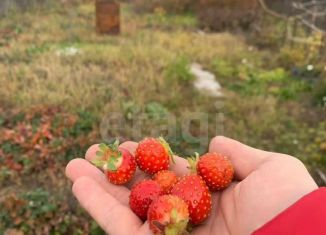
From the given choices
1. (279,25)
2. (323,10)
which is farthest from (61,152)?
(323,10)

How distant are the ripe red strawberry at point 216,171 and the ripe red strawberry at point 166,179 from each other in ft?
0.45

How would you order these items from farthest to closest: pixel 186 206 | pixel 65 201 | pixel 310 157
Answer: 1. pixel 310 157
2. pixel 65 201
3. pixel 186 206

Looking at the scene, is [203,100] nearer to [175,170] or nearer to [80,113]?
[80,113]

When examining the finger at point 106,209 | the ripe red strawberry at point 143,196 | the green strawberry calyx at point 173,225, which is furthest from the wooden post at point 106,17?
the green strawberry calyx at point 173,225

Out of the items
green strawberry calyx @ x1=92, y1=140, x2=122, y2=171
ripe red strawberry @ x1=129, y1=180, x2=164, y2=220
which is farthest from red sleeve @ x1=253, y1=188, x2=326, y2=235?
green strawberry calyx @ x1=92, y1=140, x2=122, y2=171

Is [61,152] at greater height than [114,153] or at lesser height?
lesser

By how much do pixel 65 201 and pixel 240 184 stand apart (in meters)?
1.93

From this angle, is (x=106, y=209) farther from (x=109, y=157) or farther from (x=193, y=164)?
(x=193, y=164)

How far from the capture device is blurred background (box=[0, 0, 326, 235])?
13.5 feet

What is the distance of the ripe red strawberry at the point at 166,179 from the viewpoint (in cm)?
228

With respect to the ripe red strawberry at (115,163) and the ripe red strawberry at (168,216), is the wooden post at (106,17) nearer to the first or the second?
the ripe red strawberry at (115,163)

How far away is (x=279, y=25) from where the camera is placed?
9273mm

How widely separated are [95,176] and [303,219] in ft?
3.93

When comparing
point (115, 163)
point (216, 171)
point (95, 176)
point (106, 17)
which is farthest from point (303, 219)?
point (106, 17)
